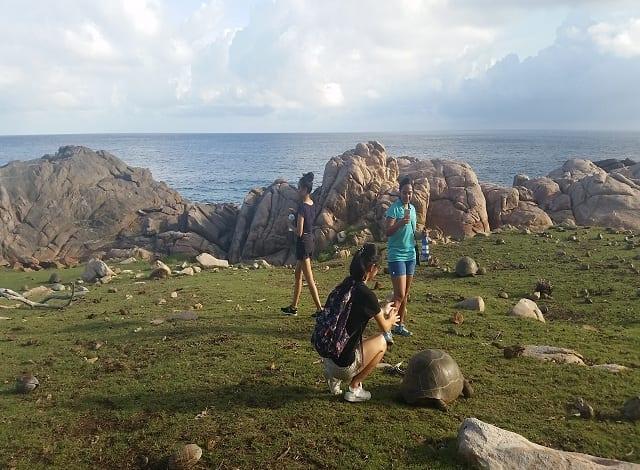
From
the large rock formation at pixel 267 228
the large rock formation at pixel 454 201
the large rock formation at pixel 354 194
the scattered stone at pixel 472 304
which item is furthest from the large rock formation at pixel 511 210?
the scattered stone at pixel 472 304

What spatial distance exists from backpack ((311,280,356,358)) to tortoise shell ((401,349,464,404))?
1.12 m

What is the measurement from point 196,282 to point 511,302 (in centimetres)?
962

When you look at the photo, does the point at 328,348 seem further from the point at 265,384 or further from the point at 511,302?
the point at 511,302

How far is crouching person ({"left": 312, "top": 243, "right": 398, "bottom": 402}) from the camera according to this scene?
7.14 meters

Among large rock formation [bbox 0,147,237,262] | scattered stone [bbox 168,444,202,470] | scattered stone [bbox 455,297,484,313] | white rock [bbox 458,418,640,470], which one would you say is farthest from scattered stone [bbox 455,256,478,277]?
large rock formation [bbox 0,147,237,262]

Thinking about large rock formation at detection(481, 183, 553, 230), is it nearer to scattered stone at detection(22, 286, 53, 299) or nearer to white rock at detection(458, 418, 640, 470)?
scattered stone at detection(22, 286, 53, 299)

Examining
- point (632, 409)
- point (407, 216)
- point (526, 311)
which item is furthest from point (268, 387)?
point (526, 311)

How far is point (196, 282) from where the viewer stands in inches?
688

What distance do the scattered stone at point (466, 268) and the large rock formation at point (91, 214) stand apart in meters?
19.6

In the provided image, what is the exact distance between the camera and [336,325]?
7145 mm

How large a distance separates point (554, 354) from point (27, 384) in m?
8.70

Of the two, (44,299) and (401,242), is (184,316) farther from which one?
(44,299)

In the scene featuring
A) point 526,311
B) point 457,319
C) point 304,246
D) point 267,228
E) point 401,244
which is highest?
point 401,244

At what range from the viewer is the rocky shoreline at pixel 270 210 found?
1201 inches
